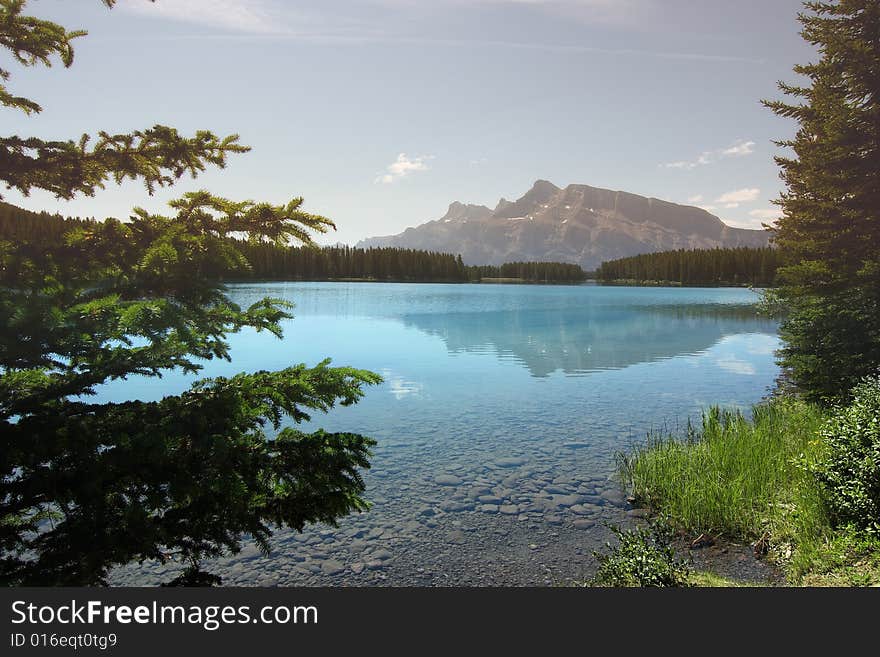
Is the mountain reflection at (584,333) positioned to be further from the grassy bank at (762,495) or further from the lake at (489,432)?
the grassy bank at (762,495)

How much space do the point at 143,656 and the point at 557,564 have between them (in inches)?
279

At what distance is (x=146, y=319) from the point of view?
4.82 metres

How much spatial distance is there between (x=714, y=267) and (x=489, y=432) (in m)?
166

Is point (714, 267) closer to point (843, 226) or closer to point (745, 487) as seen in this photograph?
point (843, 226)

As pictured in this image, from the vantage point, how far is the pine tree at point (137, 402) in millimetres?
4121

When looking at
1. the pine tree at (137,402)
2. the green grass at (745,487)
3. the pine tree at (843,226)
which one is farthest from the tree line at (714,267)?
the pine tree at (137,402)

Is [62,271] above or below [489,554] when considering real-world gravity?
above

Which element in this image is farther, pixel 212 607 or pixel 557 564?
pixel 557 564

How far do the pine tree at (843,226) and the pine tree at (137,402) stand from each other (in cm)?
1851

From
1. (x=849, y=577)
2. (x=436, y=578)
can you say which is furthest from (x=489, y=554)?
(x=849, y=577)

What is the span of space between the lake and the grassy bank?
114 centimetres

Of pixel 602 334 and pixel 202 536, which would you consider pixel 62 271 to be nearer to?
pixel 202 536

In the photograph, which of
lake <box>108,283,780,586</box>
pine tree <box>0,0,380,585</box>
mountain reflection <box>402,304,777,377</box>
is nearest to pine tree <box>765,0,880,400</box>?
lake <box>108,283,780,586</box>

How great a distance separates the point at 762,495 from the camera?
33.9 feet
